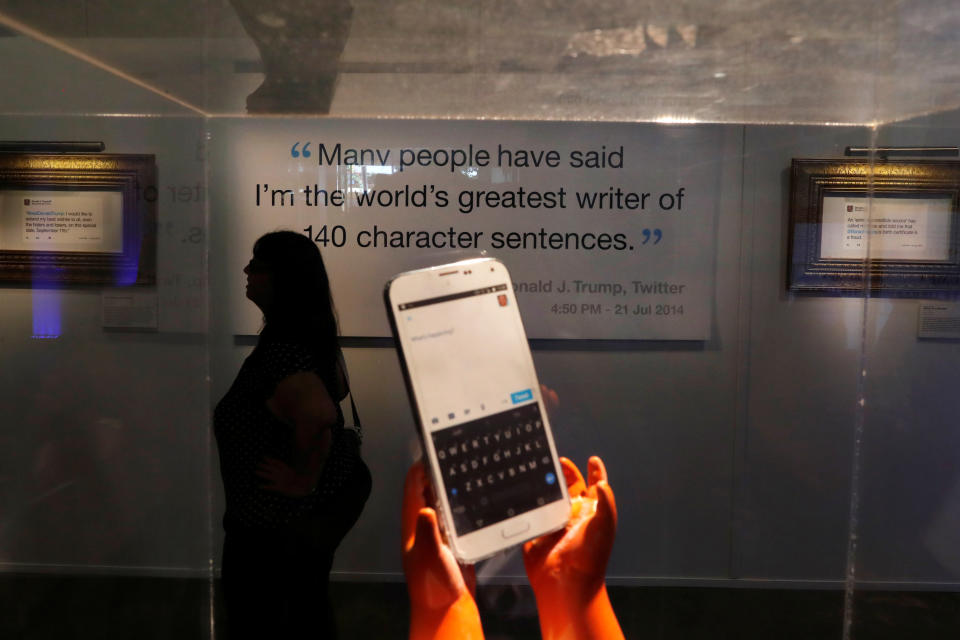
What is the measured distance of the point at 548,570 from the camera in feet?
3.05

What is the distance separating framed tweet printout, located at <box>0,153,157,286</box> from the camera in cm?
103

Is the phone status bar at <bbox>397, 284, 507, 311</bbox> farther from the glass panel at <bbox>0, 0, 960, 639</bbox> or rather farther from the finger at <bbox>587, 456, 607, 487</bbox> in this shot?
the finger at <bbox>587, 456, 607, 487</bbox>

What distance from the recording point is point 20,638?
3.63ft

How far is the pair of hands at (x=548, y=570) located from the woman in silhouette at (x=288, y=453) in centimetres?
15

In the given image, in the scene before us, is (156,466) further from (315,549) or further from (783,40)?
(783,40)

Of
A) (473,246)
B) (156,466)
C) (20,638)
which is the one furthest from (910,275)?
(20,638)

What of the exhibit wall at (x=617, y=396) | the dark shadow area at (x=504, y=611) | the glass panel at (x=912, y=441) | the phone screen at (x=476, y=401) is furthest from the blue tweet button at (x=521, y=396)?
the glass panel at (x=912, y=441)

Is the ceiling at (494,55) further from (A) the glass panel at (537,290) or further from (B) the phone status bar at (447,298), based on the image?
(B) the phone status bar at (447,298)

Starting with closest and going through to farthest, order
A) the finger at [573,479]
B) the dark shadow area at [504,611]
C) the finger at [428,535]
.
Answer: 1. the finger at [428,535]
2. the finger at [573,479]
3. the dark shadow area at [504,611]

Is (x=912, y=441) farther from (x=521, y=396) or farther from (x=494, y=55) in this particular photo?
(x=494, y=55)

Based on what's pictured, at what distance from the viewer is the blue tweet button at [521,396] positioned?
916 mm

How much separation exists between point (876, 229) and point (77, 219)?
1234 mm

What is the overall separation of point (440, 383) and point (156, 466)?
1.77 feet

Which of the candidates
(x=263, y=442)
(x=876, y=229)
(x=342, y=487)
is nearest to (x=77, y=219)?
(x=263, y=442)
